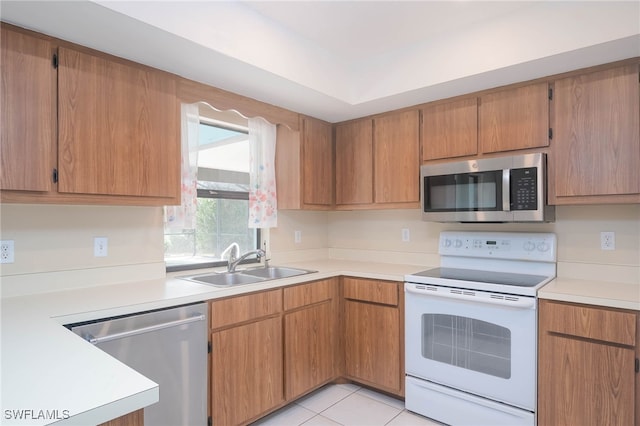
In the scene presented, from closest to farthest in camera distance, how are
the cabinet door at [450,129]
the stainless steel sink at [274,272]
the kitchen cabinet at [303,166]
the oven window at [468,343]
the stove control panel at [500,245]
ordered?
the oven window at [468,343] → the stove control panel at [500,245] → the cabinet door at [450,129] → the stainless steel sink at [274,272] → the kitchen cabinet at [303,166]

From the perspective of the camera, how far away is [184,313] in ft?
6.06

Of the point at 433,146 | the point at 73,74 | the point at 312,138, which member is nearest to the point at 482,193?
the point at 433,146

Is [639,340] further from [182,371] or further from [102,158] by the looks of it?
[102,158]

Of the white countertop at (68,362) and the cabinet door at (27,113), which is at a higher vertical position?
the cabinet door at (27,113)

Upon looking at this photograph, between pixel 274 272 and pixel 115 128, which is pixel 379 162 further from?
pixel 115 128

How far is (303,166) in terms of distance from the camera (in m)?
3.00

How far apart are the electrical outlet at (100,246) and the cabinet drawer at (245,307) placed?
0.72 m

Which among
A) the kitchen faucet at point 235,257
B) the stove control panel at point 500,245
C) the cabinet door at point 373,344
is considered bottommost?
the cabinet door at point 373,344

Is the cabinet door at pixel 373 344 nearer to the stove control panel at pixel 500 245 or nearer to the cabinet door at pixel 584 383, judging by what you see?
the stove control panel at pixel 500 245

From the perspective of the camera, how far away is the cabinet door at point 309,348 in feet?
7.89

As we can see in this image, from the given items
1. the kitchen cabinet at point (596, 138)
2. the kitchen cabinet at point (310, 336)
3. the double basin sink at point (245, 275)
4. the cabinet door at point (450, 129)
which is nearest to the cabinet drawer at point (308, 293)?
the kitchen cabinet at point (310, 336)

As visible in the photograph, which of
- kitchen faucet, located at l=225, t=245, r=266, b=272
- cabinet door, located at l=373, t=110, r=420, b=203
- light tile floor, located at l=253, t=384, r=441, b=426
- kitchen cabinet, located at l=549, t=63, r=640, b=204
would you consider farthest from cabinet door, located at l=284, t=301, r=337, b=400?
kitchen cabinet, located at l=549, t=63, r=640, b=204

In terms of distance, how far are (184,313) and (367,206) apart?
1713 millimetres

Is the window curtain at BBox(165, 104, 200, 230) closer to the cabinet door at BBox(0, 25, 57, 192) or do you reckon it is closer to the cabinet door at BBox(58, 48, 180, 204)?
the cabinet door at BBox(58, 48, 180, 204)
